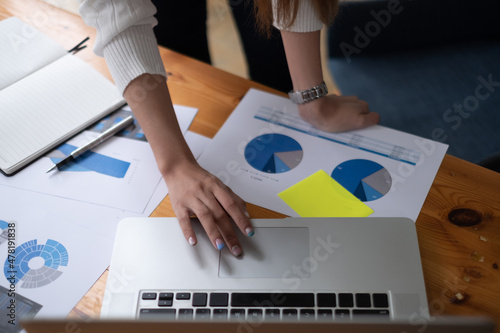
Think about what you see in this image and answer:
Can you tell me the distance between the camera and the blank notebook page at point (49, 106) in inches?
33.0

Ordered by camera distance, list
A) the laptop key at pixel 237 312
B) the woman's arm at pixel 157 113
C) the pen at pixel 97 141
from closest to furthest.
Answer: the laptop key at pixel 237 312
the woman's arm at pixel 157 113
the pen at pixel 97 141

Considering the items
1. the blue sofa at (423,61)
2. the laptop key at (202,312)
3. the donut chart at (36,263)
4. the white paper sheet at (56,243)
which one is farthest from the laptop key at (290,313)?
the blue sofa at (423,61)

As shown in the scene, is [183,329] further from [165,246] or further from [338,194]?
[338,194]

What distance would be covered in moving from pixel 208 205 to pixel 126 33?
34 centimetres

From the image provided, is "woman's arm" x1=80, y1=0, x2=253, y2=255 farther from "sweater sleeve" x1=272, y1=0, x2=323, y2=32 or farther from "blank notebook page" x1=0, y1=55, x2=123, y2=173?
"sweater sleeve" x1=272, y1=0, x2=323, y2=32

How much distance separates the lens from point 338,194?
0.76 meters

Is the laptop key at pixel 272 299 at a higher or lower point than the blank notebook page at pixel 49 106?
lower

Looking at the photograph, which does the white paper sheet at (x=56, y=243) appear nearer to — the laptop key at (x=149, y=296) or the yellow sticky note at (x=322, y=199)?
the laptop key at (x=149, y=296)

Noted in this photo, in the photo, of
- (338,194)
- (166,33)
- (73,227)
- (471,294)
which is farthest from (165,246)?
(166,33)

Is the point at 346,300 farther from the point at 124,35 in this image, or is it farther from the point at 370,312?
the point at 124,35

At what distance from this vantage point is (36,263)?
689mm

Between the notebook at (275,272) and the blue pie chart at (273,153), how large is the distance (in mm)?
134

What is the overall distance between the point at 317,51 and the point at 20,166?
61 centimetres

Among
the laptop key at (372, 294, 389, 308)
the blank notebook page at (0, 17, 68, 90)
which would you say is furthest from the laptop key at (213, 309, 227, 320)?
the blank notebook page at (0, 17, 68, 90)
